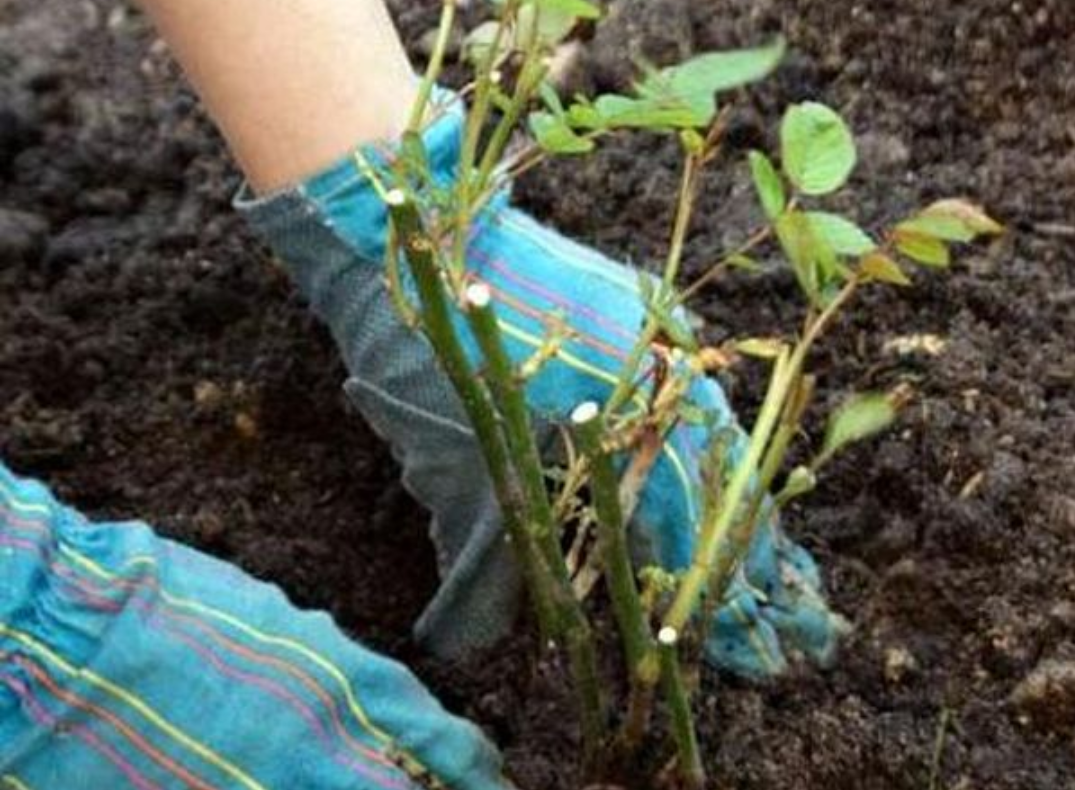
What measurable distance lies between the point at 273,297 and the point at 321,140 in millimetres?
198

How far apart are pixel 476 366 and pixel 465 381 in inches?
9.4

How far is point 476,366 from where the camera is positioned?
1.08m

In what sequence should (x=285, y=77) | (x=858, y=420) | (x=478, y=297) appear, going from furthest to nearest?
(x=285, y=77) < (x=858, y=420) < (x=478, y=297)

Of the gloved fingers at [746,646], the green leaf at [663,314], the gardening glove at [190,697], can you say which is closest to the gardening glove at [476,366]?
the gloved fingers at [746,646]

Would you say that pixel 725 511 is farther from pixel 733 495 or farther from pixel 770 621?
pixel 770 621

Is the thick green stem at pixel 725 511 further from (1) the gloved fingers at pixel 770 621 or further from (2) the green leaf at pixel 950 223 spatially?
(1) the gloved fingers at pixel 770 621

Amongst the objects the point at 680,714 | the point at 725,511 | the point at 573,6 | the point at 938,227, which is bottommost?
the point at 680,714

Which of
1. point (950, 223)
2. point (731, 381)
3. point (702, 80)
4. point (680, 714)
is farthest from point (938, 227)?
point (731, 381)

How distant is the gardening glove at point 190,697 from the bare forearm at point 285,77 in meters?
0.27

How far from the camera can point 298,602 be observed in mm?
1163

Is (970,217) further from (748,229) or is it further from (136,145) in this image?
(136,145)

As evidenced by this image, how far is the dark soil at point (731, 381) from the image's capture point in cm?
106

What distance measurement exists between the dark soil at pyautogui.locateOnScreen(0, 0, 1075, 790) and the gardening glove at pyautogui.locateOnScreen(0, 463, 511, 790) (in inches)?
3.1

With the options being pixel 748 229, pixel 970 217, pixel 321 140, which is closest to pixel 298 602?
pixel 321 140
